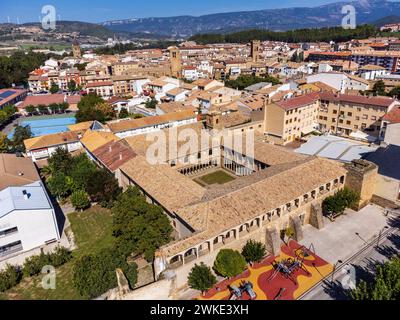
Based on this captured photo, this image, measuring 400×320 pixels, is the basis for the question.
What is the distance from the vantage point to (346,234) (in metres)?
32.8

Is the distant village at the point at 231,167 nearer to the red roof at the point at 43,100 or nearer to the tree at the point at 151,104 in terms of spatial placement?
the tree at the point at 151,104

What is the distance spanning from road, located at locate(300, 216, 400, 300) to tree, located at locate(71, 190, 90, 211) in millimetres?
27568

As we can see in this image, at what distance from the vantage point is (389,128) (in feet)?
157

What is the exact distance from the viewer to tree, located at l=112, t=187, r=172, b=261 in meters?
27.7

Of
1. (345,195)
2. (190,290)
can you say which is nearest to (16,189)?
(190,290)

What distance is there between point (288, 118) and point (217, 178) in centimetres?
2015

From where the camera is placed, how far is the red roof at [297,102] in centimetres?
5661

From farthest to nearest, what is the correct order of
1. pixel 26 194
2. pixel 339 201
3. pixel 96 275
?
pixel 26 194 → pixel 339 201 → pixel 96 275

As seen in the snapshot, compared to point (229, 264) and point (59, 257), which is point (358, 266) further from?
point (59, 257)

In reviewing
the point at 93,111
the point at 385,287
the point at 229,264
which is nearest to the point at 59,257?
the point at 229,264

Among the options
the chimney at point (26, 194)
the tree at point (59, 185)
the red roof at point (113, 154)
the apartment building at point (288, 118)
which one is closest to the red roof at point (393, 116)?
the apartment building at point (288, 118)

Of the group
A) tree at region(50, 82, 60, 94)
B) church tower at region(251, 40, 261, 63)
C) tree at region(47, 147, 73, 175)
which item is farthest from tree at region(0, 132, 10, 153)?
church tower at region(251, 40, 261, 63)

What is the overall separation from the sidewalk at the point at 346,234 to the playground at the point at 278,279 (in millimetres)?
1723
